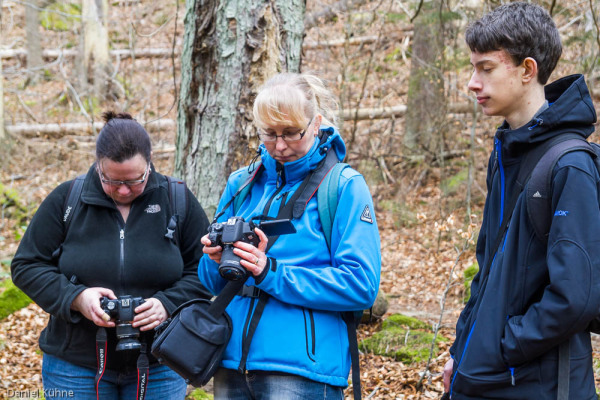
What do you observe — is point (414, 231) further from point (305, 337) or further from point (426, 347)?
point (305, 337)

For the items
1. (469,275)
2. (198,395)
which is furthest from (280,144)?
(469,275)

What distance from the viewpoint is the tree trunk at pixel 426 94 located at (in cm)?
1103

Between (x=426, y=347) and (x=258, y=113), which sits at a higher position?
(x=258, y=113)

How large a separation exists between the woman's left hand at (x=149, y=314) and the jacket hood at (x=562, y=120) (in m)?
1.85

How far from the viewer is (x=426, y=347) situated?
5.38m

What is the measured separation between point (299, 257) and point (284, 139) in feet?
1.72

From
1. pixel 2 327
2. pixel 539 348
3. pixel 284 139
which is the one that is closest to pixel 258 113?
pixel 284 139

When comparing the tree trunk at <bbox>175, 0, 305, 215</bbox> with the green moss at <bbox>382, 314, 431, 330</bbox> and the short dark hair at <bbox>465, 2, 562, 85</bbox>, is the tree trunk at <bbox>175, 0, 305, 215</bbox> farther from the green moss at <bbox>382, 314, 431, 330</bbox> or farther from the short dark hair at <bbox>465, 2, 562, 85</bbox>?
the green moss at <bbox>382, 314, 431, 330</bbox>

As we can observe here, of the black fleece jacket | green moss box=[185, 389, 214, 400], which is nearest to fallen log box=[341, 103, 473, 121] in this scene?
green moss box=[185, 389, 214, 400]

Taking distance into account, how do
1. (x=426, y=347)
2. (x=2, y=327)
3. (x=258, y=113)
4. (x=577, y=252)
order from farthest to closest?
1. (x=2, y=327)
2. (x=426, y=347)
3. (x=258, y=113)
4. (x=577, y=252)

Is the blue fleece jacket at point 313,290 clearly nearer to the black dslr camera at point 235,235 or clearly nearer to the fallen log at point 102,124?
the black dslr camera at point 235,235

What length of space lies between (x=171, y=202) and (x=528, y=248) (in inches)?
73.8

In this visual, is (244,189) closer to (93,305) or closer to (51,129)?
(93,305)

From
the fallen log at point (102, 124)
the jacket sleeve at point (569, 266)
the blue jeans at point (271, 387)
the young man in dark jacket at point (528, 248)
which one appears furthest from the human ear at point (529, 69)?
the fallen log at point (102, 124)
